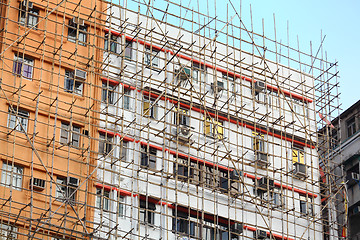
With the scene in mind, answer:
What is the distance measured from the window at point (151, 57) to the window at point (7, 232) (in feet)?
21.9

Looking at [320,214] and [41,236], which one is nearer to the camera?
[41,236]

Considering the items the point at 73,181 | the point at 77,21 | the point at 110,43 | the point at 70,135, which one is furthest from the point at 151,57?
the point at 73,181

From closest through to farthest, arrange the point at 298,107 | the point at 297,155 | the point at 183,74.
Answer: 1. the point at 183,74
2. the point at 297,155
3. the point at 298,107

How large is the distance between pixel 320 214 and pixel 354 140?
489 cm

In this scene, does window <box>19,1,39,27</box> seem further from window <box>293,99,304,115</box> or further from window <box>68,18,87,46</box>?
window <box>293,99,304,115</box>

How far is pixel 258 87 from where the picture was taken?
2661cm

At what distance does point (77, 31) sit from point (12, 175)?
16.2 feet

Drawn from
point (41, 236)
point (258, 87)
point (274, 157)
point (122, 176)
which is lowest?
point (41, 236)

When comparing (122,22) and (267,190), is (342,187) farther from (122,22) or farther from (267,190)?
(122,22)

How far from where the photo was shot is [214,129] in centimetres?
2505

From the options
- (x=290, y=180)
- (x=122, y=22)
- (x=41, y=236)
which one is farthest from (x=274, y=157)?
(x=41, y=236)

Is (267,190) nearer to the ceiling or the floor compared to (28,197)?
nearer to the ceiling

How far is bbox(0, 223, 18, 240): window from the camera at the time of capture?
63.3 ft

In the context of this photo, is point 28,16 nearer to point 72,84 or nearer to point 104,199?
point 72,84
